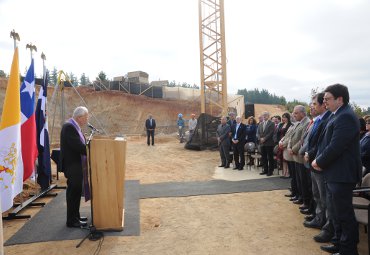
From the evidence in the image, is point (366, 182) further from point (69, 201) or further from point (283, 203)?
point (69, 201)

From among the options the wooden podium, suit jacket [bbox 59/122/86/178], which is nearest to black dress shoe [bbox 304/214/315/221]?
the wooden podium

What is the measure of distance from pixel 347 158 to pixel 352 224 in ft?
2.01

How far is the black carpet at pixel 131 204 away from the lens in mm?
3734

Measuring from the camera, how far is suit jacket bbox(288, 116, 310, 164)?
4559 mm

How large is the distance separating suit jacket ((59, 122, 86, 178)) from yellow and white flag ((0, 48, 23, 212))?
0.61 meters

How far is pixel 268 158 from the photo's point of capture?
24.2 feet

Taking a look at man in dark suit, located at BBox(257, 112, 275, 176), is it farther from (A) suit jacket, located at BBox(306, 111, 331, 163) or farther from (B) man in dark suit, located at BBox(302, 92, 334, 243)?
(A) suit jacket, located at BBox(306, 111, 331, 163)

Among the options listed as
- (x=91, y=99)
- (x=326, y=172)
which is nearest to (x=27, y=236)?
(x=326, y=172)

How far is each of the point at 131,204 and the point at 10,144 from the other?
7.09 ft

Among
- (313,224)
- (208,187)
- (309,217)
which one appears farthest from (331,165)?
(208,187)

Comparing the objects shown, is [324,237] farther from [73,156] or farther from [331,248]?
[73,156]

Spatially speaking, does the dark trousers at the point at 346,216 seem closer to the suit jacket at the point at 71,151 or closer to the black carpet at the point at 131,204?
the black carpet at the point at 131,204

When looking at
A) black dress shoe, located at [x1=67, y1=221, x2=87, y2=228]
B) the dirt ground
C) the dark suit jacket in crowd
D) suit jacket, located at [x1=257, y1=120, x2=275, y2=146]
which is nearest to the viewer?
the dirt ground

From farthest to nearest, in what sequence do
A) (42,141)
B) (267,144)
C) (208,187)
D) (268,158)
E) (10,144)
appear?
(268,158), (267,144), (208,187), (42,141), (10,144)
